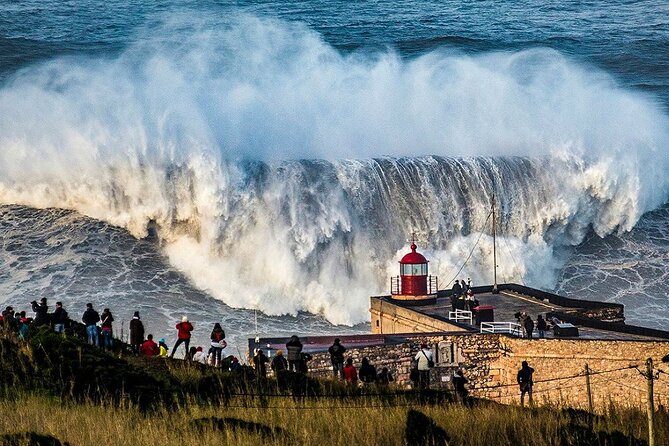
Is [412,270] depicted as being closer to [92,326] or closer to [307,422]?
[92,326]

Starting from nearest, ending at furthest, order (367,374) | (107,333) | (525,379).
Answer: (367,374)
(107,333)
(525,379)

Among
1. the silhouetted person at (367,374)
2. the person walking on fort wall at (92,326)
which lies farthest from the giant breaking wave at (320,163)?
the person walking on fort wall at (92,326)

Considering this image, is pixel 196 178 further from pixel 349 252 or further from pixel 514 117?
pixel 514 117

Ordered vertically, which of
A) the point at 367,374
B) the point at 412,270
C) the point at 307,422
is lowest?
the point at 307,422

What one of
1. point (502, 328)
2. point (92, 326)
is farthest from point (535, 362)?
point (92, 326)

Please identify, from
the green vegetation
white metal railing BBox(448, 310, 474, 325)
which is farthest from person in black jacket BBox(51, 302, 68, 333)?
white metal railing BBox(448, 310, 474, 325)

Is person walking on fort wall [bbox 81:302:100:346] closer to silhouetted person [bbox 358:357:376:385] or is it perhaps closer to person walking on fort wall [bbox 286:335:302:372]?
person walking on fort wall [bbox 286:335:302:372]

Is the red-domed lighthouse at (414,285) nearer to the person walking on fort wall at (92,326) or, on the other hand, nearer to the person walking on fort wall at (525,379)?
the person walking on fort wall at (525,379)
